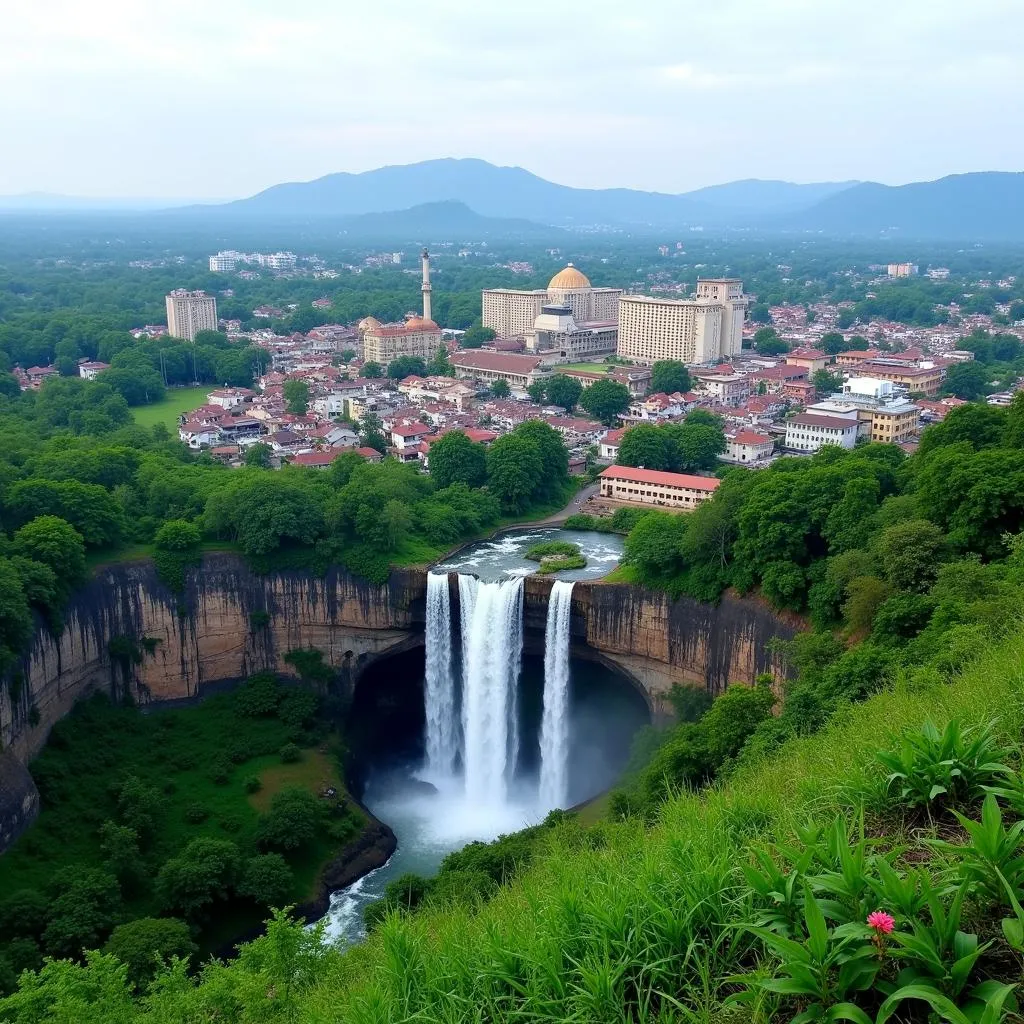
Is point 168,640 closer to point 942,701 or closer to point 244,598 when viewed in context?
point 244,598

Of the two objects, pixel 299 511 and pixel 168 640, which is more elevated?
pixel 299 511

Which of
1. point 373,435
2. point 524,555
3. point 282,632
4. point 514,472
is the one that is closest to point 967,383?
point 373,435

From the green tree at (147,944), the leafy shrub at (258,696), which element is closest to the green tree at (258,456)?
the leafy shrub at (258,696)

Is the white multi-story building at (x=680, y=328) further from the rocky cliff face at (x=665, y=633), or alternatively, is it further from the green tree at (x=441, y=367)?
the rocky cliff face at (x=665, y=633)

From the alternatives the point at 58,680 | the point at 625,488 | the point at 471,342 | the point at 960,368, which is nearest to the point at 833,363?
the point at 960,368

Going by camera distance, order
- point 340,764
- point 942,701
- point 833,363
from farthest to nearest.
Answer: point 833,363
point 340,764
point 942,701

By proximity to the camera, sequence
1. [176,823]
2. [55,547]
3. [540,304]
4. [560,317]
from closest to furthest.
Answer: [176,823] < [55,547] < [560,317] < [540,304]

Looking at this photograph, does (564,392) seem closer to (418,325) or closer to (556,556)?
(418,325)
